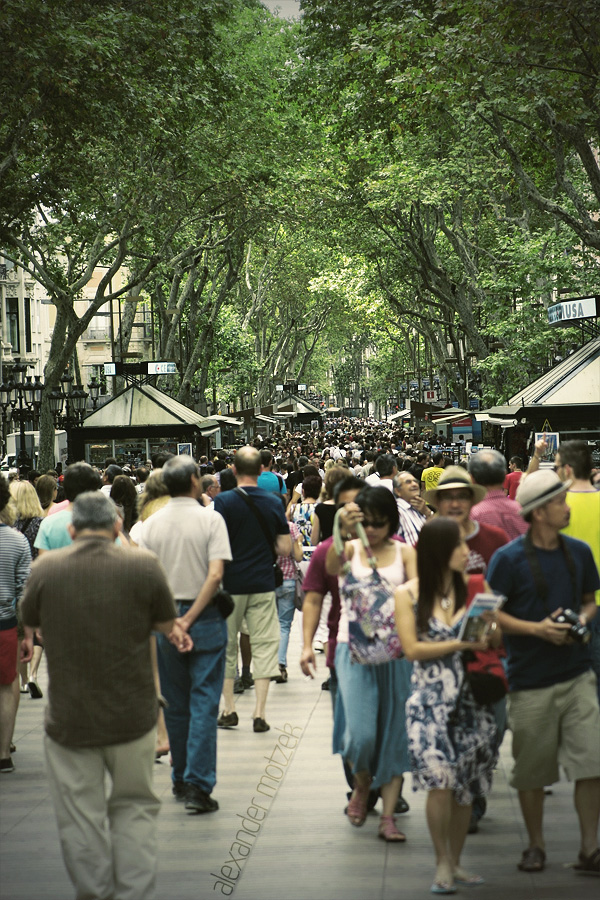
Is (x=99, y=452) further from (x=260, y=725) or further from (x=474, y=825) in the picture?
(x=474, y=825)

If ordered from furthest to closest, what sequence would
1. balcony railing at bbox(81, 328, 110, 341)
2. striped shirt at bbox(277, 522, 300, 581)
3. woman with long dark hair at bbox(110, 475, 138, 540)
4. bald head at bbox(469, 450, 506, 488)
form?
balcony railing at bbox(81, 328, 110, 341) → striped shirt at bbox(277, 522, 300, 581) → woman with long dark hair at bbox(110, 475, 138, 540) → bald head at bbox(469, 450, 506, 488)

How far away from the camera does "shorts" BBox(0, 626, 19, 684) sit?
7055 millimetres

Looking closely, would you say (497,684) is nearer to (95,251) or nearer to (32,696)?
(32,696)

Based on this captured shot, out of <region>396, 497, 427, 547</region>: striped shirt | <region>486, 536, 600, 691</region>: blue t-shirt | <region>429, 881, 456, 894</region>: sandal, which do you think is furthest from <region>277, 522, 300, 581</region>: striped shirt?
<region>429, 881, 456, 894</region>: sandal

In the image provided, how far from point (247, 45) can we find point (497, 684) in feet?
88.9

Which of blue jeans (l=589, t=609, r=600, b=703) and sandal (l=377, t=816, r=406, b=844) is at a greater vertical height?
blue jeans (l=589, t=609, r=600, b=703)

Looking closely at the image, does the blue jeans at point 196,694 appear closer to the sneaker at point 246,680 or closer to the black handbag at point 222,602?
the black handbag at point 222,602

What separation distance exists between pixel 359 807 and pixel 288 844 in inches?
17.1

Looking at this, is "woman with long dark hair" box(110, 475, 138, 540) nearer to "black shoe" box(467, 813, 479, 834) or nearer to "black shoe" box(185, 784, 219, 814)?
"black shoe" box(185, 784, 219, 814)

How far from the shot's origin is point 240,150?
1069 inches

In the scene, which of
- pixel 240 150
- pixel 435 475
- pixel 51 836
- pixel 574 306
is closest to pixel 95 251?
pixel 240 150

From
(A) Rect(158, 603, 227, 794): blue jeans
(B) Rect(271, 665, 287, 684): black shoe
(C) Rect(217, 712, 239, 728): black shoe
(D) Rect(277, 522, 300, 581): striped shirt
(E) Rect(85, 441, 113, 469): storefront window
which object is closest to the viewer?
(A) Rect(158, 603, 227, 794): blue jeans

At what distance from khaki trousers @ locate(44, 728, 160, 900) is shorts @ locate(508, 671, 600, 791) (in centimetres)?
163

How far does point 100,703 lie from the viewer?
4.29 m
